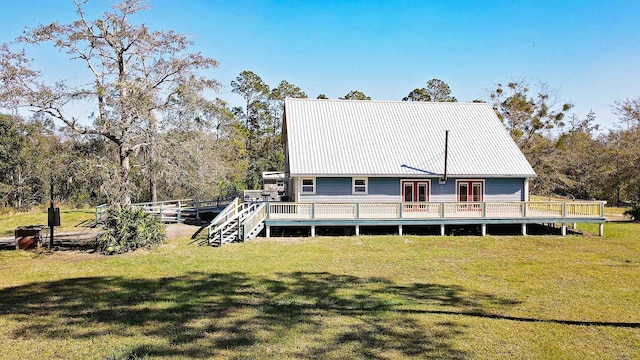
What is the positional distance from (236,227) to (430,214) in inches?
352

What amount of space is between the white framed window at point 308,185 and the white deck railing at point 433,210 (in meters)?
1.61

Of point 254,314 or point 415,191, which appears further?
point 415,191

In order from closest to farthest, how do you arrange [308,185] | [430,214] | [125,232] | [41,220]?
1. [125,232]
2. [430,214]
3. [308,185]
4. [41,220]

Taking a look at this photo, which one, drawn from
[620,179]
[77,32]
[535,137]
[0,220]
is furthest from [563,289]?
[535,137]

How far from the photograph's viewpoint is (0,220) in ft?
75.1

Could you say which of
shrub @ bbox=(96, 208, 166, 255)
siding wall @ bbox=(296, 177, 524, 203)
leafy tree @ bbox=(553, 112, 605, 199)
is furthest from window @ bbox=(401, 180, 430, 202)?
leafy tree @ bbox=(553, 112, 605, 199)

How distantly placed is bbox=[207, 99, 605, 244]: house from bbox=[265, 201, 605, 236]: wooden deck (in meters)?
0.05

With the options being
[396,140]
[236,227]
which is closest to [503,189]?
[396,140]

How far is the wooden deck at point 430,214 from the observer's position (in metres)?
17.8

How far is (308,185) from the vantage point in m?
19.8

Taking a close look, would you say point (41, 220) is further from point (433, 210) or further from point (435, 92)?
point (435, 92)

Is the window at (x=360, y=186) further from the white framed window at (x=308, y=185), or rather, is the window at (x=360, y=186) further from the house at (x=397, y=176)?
the white framed window at (x=308, y=185)

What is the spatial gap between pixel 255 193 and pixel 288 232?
7084 mm

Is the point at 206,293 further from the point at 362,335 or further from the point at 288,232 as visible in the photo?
the point at 288,232
